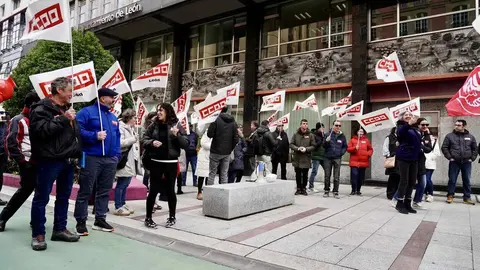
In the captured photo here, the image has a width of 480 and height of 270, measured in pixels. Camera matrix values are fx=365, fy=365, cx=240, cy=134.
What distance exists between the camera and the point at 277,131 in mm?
10969

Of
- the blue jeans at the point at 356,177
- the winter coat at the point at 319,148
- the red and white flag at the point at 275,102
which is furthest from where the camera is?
the red and white flag at the point at 275,102

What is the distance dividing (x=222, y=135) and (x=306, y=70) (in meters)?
7.85

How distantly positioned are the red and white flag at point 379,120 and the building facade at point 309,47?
12.6ft

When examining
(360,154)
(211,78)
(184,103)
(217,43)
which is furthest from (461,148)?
(217,43)

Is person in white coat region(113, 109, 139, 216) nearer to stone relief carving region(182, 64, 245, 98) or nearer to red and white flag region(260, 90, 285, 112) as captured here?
red and white flag region(260, 90, 285, 112)

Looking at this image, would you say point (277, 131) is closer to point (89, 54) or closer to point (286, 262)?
point (286, 262)

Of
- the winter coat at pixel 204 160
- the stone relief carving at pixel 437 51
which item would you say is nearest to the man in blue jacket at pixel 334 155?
the winter coat at pixel 204 160

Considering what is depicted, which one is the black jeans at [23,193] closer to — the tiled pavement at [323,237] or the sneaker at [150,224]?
the tiled pavement at [323,237]

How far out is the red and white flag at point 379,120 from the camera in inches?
343

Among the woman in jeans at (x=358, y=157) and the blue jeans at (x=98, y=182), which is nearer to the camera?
the blue jeans at (x=98, y=182)

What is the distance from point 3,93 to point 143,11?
1349 cm

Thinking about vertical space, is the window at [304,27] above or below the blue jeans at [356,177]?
above

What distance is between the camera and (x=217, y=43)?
18453 mm

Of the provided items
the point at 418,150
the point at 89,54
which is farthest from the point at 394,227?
the point at 89,54
